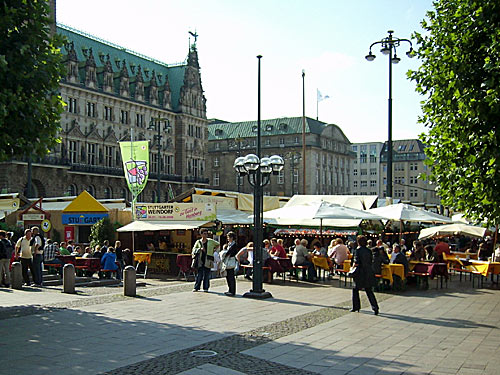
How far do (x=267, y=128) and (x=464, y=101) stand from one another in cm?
10273

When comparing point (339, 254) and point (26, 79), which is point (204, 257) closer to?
point (339, 254)

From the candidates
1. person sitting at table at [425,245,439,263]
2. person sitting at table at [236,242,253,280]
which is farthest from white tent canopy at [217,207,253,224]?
person sitting at table at [425,245,439,263]

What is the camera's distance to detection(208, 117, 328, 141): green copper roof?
4326 inches

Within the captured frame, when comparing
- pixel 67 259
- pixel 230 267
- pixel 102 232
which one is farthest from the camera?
pixel 102 232

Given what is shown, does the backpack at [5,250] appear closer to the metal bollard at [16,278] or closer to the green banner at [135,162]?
the metal bollard at [16,278]

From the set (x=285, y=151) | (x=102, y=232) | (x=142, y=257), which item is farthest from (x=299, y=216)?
(x=285, y=151)

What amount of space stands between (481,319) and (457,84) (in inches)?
204

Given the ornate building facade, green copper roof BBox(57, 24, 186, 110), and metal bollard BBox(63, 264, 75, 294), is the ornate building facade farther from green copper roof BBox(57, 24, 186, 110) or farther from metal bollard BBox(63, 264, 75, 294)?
metal bollard BBox(63, 264, 75, 294)

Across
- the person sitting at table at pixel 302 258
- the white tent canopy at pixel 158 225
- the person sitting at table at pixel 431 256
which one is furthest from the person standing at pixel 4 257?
the person sitting at table at pixel 431 256

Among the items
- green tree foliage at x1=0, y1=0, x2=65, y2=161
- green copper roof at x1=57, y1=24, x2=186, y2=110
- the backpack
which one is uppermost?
green copper roof at x1=57, y1=24, x2=186, y2=110

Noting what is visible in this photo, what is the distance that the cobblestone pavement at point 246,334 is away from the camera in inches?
344

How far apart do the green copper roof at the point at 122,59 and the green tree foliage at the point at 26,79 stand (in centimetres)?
5698

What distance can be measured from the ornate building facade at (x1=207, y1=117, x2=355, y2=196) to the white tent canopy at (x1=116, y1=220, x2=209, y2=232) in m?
81.3

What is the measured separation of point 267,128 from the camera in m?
114
